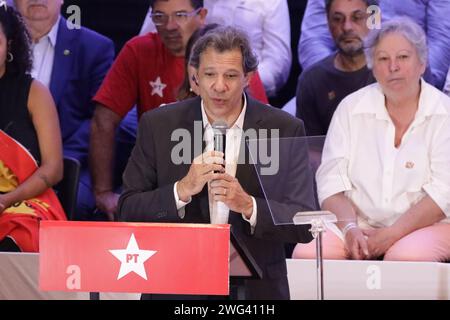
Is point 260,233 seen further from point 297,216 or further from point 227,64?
point 227,64

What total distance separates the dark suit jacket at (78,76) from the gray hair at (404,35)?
1.18 m

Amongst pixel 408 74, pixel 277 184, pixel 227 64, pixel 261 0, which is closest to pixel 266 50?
pixel 261 0

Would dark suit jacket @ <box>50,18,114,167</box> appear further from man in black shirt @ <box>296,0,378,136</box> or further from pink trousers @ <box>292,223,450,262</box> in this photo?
pink trousers @ <box>292,223,450,262</box>

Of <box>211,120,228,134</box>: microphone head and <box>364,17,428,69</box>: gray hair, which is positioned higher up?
<box>364,17,428,69</box>: gray hair

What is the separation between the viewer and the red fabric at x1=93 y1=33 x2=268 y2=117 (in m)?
4.18

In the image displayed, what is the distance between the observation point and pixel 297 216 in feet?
9.05

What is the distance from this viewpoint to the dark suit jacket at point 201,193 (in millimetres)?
2988

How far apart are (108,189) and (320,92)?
1.00 meters

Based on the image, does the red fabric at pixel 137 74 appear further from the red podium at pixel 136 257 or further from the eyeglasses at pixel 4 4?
the red podium at pixel 136 257

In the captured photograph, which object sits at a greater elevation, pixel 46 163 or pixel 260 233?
pixel 46 163

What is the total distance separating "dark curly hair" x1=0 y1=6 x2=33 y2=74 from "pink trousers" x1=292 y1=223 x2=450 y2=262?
138cm

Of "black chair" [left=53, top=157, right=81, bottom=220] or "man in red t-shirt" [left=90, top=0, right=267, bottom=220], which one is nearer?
"black chair" [left=53, top=157, right=81, bottom=220]

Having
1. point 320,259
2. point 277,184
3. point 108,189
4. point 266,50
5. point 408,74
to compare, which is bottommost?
point 320,259

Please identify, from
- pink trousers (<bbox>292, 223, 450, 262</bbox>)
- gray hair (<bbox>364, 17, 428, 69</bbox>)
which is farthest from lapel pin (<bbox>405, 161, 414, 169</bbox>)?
gray hair (<bbox>364, 17, 428, 69</bbox>)
